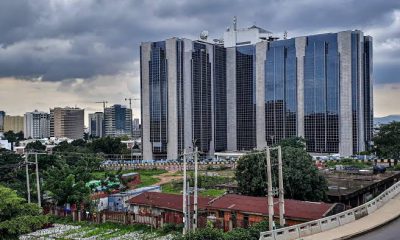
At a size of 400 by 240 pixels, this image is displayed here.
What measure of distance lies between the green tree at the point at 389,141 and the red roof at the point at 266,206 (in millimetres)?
45317

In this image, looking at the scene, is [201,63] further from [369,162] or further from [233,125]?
[369,162]

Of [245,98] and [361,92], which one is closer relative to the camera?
[361,92]

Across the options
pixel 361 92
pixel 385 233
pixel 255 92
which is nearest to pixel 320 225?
pixel 385 233

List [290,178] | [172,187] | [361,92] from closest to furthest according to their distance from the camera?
[290,178] < [172,187] < [361,92]

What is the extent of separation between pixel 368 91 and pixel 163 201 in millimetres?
74863

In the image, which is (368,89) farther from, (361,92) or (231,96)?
(231,96)

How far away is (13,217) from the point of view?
65.8 ft

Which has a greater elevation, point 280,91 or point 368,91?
point 280,91

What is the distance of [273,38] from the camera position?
11512 cm

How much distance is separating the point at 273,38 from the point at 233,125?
2519 centimetres

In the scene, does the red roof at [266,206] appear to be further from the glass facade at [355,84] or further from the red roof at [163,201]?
the glass facade at [355,84]

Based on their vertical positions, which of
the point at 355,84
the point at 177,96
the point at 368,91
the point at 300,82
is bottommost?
the point at 177,96

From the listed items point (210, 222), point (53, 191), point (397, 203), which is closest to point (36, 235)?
point (53, 191)

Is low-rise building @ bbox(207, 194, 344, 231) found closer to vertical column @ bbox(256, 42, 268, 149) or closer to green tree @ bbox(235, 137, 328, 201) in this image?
green tree @ bbox(235, 137, 328, 201)
